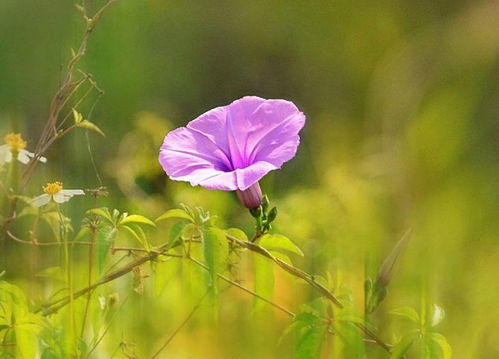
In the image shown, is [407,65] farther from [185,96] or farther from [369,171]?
[185,96]

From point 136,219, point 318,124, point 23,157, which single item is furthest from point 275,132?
point 23,157

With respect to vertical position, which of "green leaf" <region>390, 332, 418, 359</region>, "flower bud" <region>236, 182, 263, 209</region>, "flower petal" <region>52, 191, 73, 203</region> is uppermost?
"flower petal" <region>52, 191, 73, 203</region>

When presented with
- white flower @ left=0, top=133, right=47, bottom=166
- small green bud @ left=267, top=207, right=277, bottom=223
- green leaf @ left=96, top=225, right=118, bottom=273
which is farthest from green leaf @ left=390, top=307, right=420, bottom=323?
white flower @ left=0, top=133, right=47, bottom=166

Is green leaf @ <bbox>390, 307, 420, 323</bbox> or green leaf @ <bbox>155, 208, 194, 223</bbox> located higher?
green leaf @ <bbox>155, 208, 194, 223</bbox>

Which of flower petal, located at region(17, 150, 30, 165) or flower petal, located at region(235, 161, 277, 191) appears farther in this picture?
flower petal, located at region(17, 150, 30, 165)

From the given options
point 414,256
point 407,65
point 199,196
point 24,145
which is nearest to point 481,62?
point 407,65

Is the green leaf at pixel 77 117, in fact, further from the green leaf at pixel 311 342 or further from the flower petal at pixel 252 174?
the green leaf at pixel 311 342

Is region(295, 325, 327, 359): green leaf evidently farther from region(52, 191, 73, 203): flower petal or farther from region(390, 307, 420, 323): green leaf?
region(52, 191, 73, 203): flower petal

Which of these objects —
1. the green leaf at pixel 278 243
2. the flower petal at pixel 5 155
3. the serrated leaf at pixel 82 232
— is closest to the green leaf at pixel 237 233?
the green leaf at pixel 278 243

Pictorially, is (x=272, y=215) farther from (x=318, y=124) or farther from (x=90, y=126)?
(x=90, y=126)
